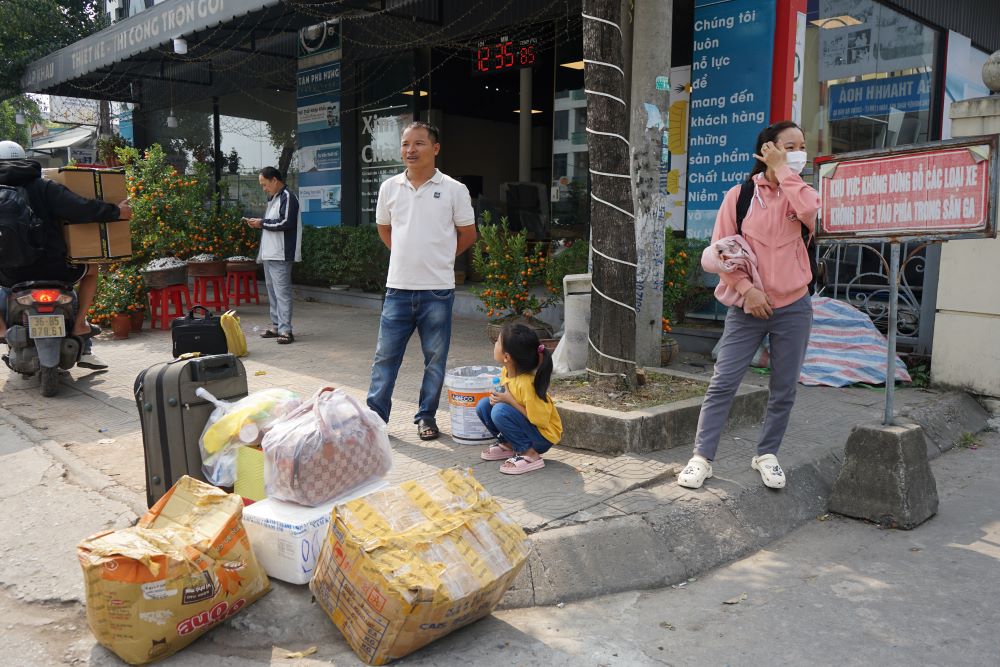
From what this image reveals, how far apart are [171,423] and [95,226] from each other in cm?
332

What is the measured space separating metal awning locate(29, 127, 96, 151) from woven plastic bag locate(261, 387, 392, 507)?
32.2 metres

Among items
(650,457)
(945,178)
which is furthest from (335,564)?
(945,178)

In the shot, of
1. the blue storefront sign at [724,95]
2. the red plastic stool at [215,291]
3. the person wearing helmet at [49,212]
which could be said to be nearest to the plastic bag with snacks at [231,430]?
the person wearing helmet at [49,212]

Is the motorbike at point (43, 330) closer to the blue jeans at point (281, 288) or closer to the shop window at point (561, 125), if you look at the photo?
the blue jeans at point (281, 288)

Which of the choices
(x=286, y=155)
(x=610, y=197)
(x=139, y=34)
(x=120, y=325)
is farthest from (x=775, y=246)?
(x=286, y=155)

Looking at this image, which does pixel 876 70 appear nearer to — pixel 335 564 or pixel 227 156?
pixel 335 564

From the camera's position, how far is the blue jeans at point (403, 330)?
4.80m

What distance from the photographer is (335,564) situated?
277cm

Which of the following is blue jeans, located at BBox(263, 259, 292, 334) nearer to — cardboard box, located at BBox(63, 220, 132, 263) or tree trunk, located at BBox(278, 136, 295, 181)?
cardboard box, located at BBox(63, 220, 132, 263)

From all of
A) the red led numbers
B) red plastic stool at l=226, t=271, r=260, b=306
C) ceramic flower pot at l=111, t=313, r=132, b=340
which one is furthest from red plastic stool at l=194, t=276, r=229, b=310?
the red led numbers

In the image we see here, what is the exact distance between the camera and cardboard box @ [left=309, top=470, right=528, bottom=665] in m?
2.58

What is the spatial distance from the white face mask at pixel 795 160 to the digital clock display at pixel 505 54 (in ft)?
26.6

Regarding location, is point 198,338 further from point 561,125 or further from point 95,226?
point 561,125

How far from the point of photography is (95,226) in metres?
6.31
